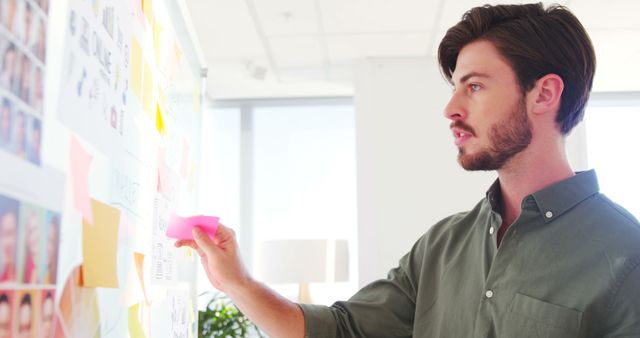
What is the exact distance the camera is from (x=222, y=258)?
1.13 metres

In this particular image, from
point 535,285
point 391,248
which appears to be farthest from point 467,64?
point 391,248

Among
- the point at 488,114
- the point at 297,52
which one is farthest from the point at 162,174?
the point at 297,52

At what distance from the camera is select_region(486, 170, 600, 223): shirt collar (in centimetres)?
120

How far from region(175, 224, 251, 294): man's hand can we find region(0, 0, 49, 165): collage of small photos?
55 centimetres

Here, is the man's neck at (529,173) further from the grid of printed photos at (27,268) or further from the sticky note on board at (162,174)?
the grid of printed photos at (27,268)

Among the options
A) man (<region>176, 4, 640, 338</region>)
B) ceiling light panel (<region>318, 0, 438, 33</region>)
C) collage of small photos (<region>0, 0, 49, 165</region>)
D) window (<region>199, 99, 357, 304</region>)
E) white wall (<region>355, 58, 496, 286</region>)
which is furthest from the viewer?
window (<region>199, 99, 357, 304</region>)

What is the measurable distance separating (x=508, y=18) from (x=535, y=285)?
1.97 ft

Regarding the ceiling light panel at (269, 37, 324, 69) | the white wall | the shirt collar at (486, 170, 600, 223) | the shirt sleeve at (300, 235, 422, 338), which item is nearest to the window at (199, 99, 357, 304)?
the white wall

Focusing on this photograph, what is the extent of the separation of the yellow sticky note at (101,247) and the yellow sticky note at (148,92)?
7.9 inches

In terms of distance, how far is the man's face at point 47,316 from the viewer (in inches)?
23.0

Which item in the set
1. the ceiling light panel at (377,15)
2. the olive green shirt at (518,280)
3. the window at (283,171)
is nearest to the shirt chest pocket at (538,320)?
the olive green shirt at (518,280)

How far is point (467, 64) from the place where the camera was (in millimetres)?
1365

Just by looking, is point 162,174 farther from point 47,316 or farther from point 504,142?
point 504,142

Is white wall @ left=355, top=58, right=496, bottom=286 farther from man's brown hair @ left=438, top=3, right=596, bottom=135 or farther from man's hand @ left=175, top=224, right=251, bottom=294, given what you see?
man's hand @ left=175, top=224, right=251, bottom=294
